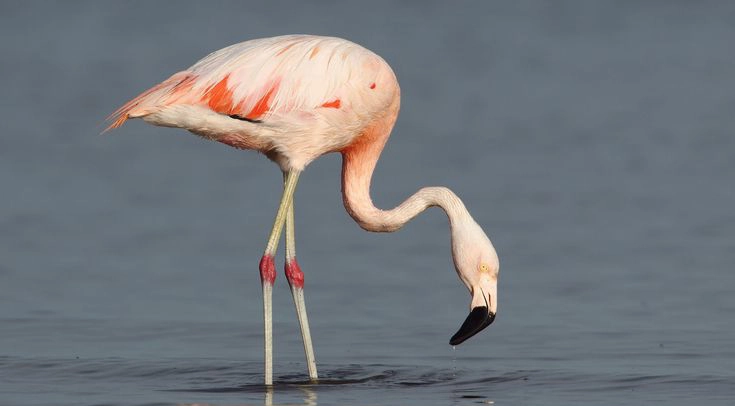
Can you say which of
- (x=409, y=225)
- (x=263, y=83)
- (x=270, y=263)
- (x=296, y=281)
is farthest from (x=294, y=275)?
(x=409, y=225)

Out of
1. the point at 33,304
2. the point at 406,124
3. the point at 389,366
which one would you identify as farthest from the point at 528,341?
the point at 406,124

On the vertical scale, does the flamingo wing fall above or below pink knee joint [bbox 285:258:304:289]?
above

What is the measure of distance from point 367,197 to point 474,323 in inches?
46.3

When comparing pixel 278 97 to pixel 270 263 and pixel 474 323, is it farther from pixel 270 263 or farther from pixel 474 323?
pixel 474 323

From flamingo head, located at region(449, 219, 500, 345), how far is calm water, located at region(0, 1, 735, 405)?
11.0 inches

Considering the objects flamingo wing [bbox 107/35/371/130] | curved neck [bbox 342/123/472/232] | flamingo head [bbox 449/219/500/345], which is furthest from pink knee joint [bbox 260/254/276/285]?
flamingo head [bbox 449/219/500/345]

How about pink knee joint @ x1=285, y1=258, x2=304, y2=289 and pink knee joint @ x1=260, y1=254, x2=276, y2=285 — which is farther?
pink knee joint @ x1=285, y1=258, x2=304, y2=289

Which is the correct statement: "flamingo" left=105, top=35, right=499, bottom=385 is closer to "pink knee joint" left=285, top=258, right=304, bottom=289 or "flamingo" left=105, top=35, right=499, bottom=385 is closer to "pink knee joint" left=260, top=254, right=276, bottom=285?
"pink knee joint" left=260, top=254, right=276, bottom=285

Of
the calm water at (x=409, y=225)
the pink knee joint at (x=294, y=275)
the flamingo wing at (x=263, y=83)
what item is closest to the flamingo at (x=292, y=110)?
the flamingo wing at (x=263, y=83)

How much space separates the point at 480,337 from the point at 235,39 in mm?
10018

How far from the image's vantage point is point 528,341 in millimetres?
9594

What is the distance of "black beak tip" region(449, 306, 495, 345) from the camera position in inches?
344

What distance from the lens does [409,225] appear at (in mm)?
12805

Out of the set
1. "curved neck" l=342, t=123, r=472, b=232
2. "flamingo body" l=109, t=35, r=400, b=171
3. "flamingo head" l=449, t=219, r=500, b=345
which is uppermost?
"flamingo body" l=109, t=35, r=400, b=171
